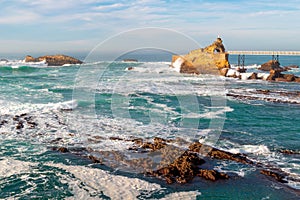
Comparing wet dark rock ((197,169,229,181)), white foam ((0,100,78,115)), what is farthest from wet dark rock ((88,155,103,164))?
white foam ((0,100,78,115))

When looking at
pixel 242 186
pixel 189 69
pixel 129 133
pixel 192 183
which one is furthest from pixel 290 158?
pixel 189 69

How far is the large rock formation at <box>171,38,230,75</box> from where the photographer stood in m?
46.0

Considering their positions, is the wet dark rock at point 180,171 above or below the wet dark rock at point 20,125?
below

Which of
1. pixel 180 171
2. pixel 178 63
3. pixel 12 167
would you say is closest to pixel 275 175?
pixel 180 171

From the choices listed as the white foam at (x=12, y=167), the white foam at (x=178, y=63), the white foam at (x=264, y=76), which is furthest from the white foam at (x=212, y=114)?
the white foam at (x=178, y=63)

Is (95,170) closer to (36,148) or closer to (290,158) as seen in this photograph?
(36,148)

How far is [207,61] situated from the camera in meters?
49.8

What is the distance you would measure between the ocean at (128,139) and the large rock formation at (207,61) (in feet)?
63.3

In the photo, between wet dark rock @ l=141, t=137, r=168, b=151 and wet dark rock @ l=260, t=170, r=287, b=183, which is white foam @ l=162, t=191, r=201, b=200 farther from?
wet dark rock @ l=141, t=137, r=168, b=151

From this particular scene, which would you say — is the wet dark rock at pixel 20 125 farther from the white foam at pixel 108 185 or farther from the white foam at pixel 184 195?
the white foam at pixel 184 195

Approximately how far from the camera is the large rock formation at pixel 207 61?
151 feet

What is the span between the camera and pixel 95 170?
10.5m

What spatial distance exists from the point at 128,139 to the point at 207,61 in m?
38.0

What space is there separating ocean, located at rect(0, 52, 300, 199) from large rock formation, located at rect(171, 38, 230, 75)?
19.3 metres
